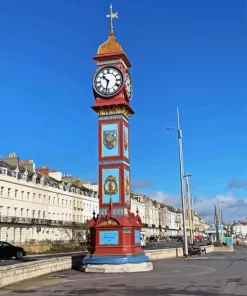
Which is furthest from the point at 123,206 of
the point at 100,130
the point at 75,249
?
the point at 75,249

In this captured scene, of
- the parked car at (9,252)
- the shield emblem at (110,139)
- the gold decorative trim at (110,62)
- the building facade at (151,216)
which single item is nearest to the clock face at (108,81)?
the gold decorative trim at (110,62)

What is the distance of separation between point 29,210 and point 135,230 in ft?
172

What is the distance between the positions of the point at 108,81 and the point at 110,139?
382 centimetres

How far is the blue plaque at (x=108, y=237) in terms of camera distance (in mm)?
25719

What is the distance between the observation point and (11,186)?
232 feet

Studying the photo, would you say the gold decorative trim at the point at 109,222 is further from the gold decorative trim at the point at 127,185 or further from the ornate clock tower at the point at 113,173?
the gold decorative trim at the point at 127,185

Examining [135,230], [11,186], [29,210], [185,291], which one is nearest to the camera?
[185,291]

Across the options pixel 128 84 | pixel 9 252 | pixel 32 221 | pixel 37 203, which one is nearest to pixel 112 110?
pixel 128 84

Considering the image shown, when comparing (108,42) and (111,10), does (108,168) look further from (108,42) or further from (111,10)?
(111,10)

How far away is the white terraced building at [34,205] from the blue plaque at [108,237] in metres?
43.8

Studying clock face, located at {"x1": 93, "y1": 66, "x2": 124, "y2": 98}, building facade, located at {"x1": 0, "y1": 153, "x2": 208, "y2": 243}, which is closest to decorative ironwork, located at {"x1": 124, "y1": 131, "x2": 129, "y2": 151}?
clock face, located at {"x1": 93, "y1": 66, "x2": 124, "y2": 98}

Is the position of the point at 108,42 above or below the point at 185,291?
above

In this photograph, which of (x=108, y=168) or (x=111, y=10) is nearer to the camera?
(x=108, y=168)

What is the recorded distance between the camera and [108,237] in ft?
84.8
